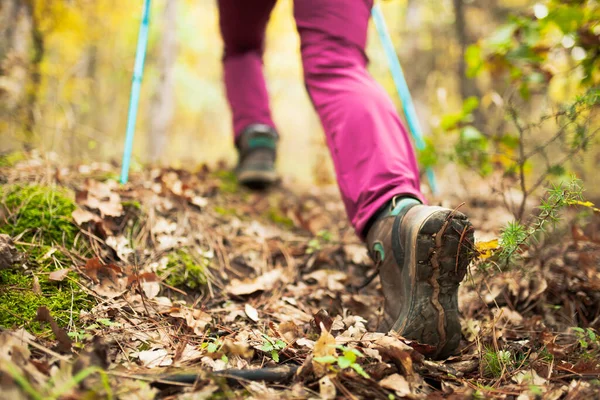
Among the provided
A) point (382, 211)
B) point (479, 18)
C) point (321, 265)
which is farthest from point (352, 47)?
point (479, 18)

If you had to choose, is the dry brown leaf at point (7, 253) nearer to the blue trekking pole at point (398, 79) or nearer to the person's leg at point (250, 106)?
the person's leg at point (250, 106)

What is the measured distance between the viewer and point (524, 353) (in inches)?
47.7

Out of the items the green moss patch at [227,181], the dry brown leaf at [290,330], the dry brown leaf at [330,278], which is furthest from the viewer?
the green moss patch at [227,181]

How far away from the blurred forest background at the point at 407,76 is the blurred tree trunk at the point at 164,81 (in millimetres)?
20

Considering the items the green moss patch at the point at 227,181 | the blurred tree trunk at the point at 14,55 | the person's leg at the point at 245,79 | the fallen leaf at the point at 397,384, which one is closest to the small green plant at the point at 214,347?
the fallen leaf at the point at 397,384

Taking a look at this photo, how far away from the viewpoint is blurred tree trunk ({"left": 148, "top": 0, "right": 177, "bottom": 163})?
7.12m

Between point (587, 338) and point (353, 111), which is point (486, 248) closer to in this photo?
point (587, 338)

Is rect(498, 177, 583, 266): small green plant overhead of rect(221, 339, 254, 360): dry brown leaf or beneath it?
overhead

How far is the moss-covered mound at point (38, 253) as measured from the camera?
1190mm

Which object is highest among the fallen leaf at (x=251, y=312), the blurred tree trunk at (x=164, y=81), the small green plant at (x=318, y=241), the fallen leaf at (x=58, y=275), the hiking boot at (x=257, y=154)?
the blurred tree trunk at (x=164, y=81)

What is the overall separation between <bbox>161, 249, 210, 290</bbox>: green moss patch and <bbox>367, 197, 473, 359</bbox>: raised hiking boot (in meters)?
0.78

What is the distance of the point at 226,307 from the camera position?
4.99 feet

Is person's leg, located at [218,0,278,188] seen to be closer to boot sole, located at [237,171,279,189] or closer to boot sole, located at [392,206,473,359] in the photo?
boot sole, located at [237,171,279,189]

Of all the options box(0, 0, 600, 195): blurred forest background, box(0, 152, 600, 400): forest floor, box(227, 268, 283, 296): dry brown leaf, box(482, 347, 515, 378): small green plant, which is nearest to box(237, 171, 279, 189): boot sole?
box(0, 152, 600, 400): forest floor
